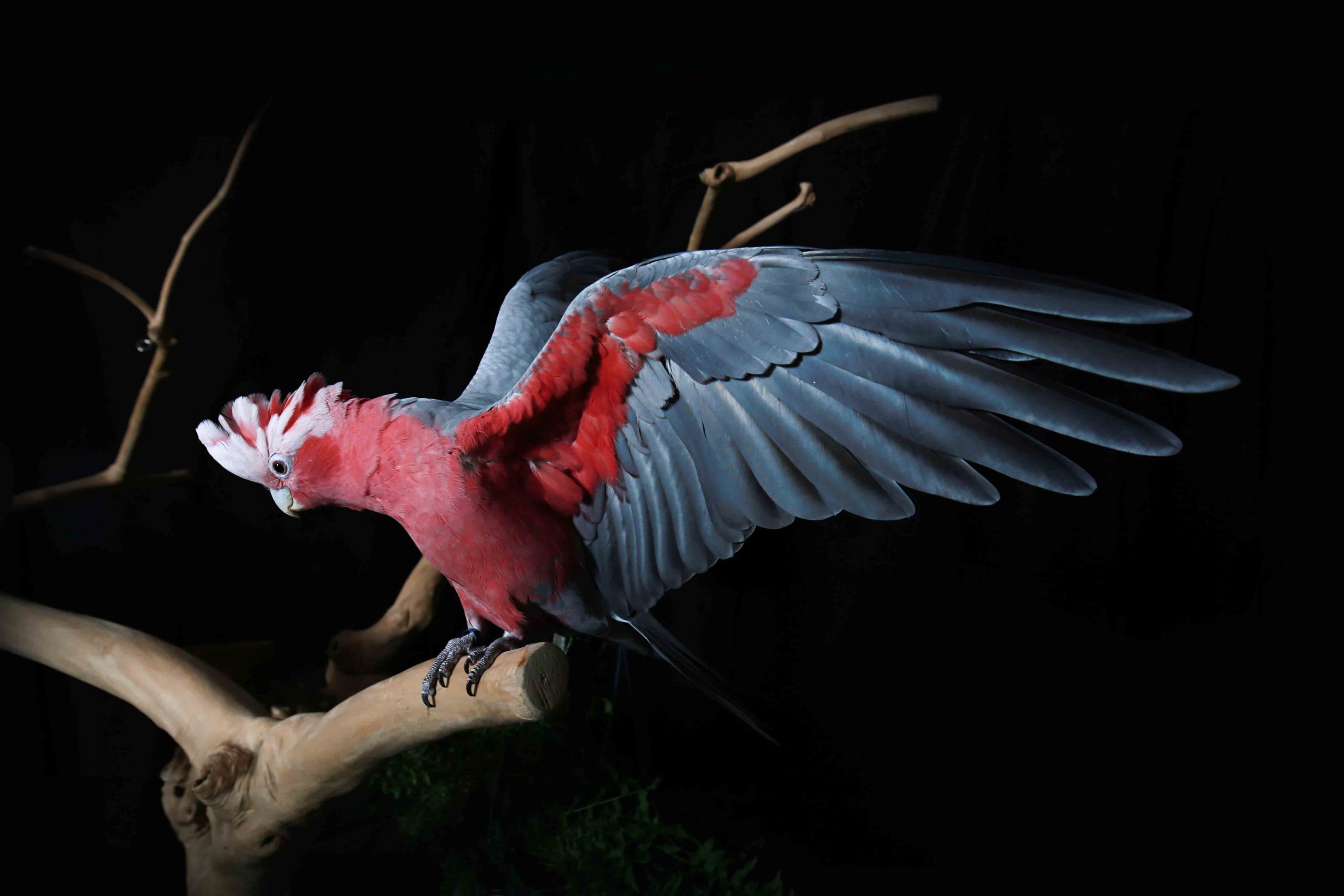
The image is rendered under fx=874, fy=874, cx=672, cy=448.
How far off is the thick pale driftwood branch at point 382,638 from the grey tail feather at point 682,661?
1.57 ft

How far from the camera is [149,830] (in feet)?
5.57

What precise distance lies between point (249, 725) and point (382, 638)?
0.35m

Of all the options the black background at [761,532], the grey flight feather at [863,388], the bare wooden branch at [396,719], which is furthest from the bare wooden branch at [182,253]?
the grey flight feather at [863,388]

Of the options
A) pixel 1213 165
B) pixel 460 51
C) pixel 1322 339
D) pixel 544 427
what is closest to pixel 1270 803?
pixel 1322 339

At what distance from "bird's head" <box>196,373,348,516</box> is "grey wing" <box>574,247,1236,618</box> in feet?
1.01

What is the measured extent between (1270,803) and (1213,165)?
110 cm

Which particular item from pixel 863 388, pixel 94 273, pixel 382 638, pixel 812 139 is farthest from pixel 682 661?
pixel 94 273

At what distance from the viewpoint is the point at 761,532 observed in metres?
1.59

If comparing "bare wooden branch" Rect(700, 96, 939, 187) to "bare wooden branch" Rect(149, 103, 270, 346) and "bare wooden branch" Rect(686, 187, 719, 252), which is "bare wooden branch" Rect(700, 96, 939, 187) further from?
"bare wooden branch" Rect(149, 103, 270, 346)

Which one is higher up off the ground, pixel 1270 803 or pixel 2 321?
pixel 2 321

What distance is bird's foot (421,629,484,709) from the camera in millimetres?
883

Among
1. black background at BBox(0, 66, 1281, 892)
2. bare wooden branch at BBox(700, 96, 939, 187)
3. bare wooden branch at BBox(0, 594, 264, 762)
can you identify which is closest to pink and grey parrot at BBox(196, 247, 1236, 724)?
bare wooden branch at BBox(0, 594, 264, 762)

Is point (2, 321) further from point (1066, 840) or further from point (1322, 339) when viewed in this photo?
point (1322, 339)

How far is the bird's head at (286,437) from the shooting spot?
35.0 inches
